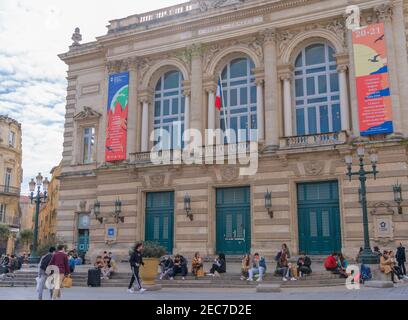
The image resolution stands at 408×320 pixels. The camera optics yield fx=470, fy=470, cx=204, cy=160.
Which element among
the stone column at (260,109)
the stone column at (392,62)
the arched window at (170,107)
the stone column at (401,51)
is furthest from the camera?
the arched window at (170,107)

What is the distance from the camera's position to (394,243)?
24266 millimetres

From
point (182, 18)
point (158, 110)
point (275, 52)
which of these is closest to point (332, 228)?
point (275, 52)

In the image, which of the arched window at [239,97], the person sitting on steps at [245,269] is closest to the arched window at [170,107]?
the arched window at [239,97]

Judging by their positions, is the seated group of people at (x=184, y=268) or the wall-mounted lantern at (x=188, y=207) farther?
the wall-mounted lantern at (x=188, y=207)

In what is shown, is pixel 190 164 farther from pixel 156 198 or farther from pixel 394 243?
pixel 394 243

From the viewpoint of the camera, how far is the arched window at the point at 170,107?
1288 inches

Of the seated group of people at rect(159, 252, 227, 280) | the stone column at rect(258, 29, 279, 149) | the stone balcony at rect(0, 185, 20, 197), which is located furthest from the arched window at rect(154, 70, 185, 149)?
the stone balcony at rect(0, 185, 20, 197)

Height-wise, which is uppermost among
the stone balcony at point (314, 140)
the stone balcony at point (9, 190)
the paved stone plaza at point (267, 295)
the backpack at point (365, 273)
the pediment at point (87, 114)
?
the pediment at point (87, 114)

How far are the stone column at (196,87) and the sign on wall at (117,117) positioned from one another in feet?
17.2

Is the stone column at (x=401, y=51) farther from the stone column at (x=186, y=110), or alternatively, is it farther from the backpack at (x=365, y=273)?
the stone column at (x=186, y=110)

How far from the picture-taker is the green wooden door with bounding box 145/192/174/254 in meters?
31.0

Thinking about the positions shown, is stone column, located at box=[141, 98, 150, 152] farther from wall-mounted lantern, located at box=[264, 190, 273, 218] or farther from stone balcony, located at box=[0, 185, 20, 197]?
stone balcony, located at box=[0, 185, 20, 197]

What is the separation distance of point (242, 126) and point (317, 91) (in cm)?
519

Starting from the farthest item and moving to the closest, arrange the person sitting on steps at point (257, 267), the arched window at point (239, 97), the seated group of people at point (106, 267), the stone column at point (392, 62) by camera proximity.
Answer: the arched window at point (239, 97) < the stone column at point (392, 62) < the seated group of people at point (106, 267) < the person sitting on steps at point (257, 267)
